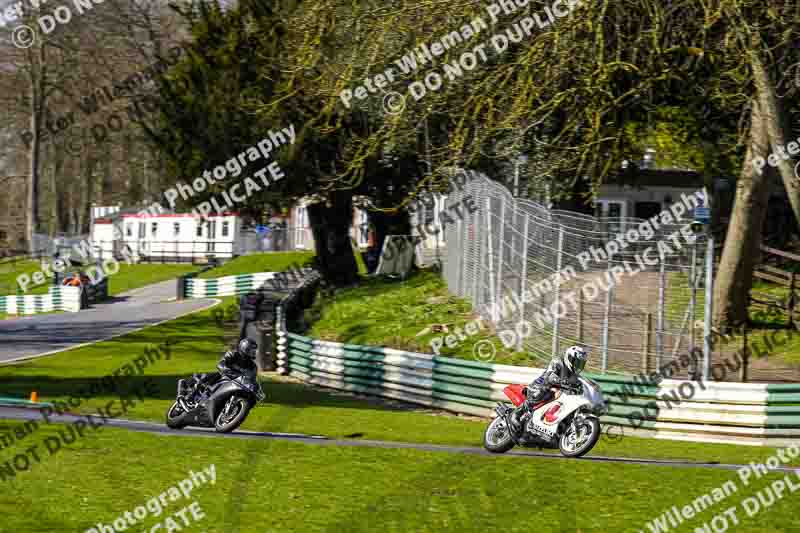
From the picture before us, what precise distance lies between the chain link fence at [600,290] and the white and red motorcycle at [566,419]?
180 inches

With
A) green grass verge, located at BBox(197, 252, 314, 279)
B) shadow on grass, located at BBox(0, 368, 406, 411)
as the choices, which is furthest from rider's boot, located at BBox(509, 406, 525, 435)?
green grass verge, located at BBox(197, 252, 314, 279)

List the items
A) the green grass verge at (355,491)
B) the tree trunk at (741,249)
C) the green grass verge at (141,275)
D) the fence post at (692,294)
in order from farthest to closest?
1. the green grass verge at (141,275)
2. the tree trunk at (741,249)
3. the fence post at (692,294)
4. the green grass verge at (355,491)

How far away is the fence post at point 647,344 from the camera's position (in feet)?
52.9

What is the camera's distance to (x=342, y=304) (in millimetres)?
31359

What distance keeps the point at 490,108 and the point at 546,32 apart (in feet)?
4.59

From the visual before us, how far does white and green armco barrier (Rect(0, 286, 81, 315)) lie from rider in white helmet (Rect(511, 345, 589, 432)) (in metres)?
32.6

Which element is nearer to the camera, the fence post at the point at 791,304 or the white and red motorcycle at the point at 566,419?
the white and red motorcycle at the point at 566,419

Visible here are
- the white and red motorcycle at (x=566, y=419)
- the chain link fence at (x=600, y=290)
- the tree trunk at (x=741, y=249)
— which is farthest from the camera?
the tree trunk at (x=741, y=249)

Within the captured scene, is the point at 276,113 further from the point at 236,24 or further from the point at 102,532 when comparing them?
the point at 102,532

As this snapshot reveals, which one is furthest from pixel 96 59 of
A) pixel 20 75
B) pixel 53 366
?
pixel 53 366

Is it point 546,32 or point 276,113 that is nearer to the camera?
point 546,32

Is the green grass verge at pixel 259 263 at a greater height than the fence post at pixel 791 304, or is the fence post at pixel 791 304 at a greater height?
the fence post at pixel 791 304

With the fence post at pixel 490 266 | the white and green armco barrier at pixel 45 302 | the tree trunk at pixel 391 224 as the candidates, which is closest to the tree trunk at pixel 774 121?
the fence post at pixel 490 266

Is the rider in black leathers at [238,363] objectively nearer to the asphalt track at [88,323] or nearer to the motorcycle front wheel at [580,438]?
the motorcycle front wheel at [580,438]
